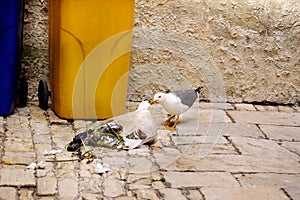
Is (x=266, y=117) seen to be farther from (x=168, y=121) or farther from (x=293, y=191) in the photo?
(x=293, y=191)

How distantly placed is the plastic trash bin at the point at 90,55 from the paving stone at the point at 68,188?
3.49ft

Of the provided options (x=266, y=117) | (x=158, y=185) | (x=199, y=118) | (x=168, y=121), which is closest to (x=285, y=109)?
(x=266, y=117)

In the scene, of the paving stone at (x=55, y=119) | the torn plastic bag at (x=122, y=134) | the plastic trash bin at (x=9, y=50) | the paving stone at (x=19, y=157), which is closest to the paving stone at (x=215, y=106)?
the torn plastic bag at (x=122, y=134)

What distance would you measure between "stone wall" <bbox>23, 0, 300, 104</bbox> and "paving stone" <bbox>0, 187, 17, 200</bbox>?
1.68 meters

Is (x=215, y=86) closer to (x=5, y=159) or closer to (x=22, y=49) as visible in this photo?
(x=22, y=49)

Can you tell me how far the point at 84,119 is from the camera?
4.25m

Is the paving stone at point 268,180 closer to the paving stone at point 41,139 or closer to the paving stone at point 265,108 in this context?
the paving stone at point 41,139

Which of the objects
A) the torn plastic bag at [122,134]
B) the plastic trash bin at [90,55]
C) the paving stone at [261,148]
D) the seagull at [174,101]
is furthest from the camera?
the seagull at [174,101]

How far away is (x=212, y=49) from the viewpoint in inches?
191

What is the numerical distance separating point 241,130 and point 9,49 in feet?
5.90

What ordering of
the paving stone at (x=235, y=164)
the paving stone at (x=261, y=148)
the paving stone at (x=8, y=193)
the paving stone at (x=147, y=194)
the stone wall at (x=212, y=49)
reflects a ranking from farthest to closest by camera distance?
1. the stone wall at (x=212, y=49)
2. the paving stone at (x=261, y=148)
3. the paving stone at (x=235, y=164)
4. the paving stone at (x=147, y=194)
5. the paving stone at (x=8, y=193)

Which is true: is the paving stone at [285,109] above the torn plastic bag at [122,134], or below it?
above

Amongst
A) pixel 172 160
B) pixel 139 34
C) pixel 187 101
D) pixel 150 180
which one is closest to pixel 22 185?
pixel 150 180

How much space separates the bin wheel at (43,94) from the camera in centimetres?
439
